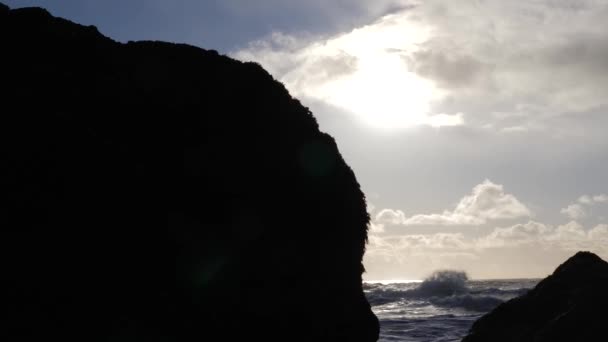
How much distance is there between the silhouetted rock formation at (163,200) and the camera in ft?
13.4

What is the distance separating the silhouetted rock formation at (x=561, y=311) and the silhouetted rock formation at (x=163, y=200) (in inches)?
157

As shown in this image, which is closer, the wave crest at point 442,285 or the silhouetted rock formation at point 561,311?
the silhouetted rock formation at point 561,311

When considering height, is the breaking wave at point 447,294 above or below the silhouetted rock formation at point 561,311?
below

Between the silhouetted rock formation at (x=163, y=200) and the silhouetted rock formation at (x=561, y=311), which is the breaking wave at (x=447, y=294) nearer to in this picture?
the silhouetted rock formation at (x=561, y=311)

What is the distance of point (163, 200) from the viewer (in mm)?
5086

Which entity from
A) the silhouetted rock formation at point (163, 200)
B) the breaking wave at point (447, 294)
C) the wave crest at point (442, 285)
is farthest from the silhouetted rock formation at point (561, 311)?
the wave crest at point (442, 285)

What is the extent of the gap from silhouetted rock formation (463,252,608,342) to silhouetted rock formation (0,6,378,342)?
3985 millimetres

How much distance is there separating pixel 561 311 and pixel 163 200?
789 centimetres

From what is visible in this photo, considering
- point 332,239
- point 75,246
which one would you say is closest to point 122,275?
point 75,246

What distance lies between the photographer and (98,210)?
436 cm

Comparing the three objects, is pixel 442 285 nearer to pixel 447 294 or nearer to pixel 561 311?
pixel 447 294

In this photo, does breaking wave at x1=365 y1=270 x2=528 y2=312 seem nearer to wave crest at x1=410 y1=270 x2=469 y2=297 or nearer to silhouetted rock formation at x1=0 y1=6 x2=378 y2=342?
wave crest at x1=410 y1=270 x2=469 y2=297

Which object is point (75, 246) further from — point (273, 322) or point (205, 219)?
point (273, 322)

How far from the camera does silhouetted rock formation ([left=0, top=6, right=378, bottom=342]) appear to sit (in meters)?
4.10
